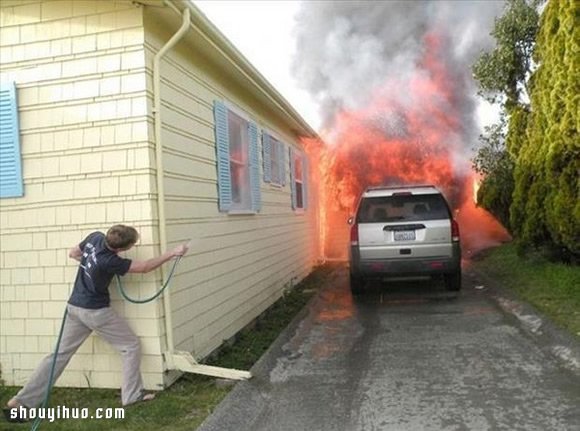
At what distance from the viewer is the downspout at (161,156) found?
4.80 meters

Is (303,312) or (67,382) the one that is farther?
(303,312)

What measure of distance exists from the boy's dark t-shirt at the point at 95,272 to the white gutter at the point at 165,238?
1.64 ft

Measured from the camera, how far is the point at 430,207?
8609mm

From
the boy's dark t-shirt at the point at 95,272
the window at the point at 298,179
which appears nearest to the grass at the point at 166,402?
the boy's dark t-shirt at the point at 95,272

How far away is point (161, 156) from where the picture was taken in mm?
4895

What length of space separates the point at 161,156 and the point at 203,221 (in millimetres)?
1236

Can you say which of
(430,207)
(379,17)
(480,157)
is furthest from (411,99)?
(430,207)

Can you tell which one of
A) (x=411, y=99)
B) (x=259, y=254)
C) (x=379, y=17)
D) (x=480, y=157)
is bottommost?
(x=259, y=254)

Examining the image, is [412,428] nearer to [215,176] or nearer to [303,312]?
[215,176]

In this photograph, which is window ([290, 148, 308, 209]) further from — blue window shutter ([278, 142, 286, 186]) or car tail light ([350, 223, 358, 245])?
car tail light ([350, 223, 358, 245])

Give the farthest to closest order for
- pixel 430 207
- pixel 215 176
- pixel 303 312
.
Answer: pixel 430 207 → pixel 303 312 → pixel 215 176

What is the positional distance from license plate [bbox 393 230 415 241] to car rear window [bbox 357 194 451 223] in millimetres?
185

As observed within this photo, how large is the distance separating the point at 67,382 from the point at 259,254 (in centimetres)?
382

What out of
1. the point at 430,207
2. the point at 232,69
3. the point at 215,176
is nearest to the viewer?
the point at 215,176
